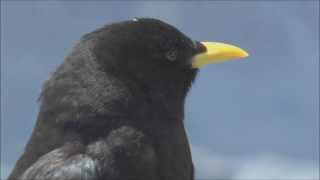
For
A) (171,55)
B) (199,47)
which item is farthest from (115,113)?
(199,47)

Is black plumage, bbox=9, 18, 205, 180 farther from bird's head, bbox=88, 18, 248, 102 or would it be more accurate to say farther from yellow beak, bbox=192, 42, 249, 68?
yellow beak, bbox=192, 42, 249, 68

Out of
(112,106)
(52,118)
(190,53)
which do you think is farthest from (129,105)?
(190,53)

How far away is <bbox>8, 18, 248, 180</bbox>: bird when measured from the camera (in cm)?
775

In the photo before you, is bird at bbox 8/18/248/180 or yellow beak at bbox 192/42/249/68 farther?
yellow beak at bbox 192/42/249/68

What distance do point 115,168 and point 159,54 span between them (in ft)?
5.49

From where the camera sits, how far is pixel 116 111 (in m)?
8.06

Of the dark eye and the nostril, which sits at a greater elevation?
the dark eye

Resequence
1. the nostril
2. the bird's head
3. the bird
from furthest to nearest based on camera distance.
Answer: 1. the nostril
2. the bird's head
3. the bird

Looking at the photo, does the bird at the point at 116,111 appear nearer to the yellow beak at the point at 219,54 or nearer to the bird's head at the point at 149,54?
the bird's head at the point at 149,54

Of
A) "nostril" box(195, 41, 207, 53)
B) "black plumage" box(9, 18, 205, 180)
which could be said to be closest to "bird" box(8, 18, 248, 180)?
"black plumage" box(9, 18, 205, 180)

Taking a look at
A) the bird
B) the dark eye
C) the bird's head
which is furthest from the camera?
the dark eye

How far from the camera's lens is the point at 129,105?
8.18 metres

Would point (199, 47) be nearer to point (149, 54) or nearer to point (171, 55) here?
point (171, 55)

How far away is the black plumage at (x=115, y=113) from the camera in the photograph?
7754mm
